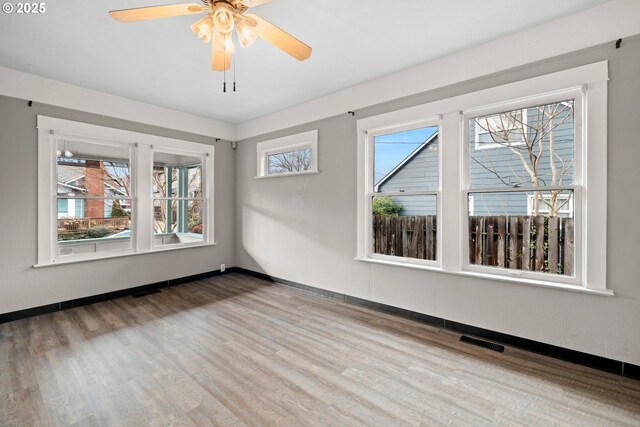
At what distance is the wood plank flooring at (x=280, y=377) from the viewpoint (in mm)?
1769

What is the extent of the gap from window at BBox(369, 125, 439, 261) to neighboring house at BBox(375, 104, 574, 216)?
0.01 m

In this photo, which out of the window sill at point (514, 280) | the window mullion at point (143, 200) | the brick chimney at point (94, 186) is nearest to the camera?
the window sill at point (514, 280)

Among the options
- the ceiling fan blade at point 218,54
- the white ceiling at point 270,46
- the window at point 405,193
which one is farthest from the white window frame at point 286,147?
the ceiling fan blade at point 218,54

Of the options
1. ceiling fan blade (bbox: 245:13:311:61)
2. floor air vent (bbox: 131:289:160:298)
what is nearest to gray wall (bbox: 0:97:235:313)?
floor air vent (bbox: 131:289:160:298)

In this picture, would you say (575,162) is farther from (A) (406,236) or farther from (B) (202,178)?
(B) (202,178)

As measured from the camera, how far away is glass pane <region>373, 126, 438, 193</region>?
313 centimetres

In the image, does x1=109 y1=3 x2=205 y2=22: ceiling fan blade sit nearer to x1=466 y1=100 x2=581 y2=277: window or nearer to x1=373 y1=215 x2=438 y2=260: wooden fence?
x1=466 y1=100 x2=581 y2=277: window

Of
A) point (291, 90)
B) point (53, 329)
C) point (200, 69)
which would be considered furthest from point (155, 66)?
point (53, 329)

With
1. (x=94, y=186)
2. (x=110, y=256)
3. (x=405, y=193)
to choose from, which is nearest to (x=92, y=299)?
(x=110, y=256)

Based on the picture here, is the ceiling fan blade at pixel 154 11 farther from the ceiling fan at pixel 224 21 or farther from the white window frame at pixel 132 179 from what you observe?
the white window frame at pixel 132 179

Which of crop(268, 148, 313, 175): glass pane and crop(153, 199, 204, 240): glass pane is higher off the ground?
crop(268, 148, 313, 175): glass pane

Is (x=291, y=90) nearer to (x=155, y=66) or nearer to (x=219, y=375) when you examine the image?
(x=155, y=66)

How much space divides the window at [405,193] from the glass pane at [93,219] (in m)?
3.49

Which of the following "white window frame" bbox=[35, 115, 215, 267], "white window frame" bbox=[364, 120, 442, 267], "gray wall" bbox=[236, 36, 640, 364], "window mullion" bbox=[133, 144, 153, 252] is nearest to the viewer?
"gray wall" bbox=[236, 36, 640, 364]
